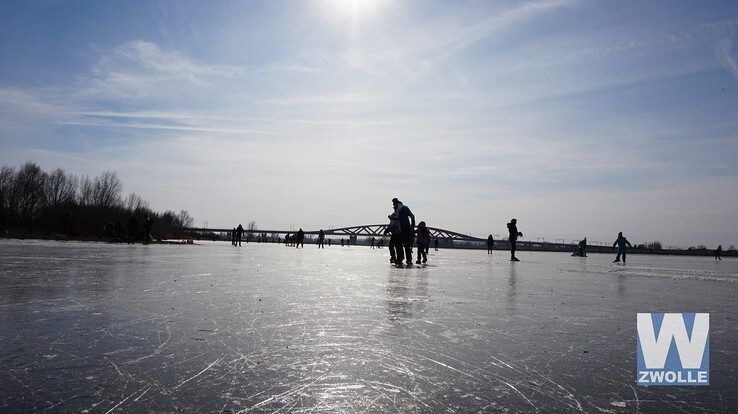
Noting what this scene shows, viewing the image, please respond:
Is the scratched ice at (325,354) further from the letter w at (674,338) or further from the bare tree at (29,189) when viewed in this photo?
the bare tree at (29,189)

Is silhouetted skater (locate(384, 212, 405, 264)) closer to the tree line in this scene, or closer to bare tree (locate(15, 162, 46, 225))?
the tree line

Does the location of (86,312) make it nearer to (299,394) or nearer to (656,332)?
(299,394)

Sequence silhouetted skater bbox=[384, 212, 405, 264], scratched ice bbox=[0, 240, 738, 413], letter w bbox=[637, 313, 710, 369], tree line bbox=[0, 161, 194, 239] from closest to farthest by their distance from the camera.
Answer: scratched ice bbox=[0, 240, 738, 413]
letter w bbox=[637, 313, 710, 369]
silhouetted skater bbox=[384, 212, 405, 264]
tree line bbox=[0, 161, 194, 239]

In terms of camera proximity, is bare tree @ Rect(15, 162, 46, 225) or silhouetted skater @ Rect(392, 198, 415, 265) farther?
bare tree @ Rect(15, 162, 46, 225)

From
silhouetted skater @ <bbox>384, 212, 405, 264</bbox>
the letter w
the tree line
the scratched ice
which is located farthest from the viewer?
the tree line

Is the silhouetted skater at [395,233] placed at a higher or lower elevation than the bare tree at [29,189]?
lower

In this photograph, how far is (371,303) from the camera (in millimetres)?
5703

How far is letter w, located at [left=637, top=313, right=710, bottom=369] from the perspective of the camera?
333cm

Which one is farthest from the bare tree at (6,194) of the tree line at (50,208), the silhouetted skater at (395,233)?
the silhouetted skater at (395,233)

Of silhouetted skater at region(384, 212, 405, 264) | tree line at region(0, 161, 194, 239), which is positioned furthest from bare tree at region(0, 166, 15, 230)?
silhouetted skater at region(384, 212, 405, 264)

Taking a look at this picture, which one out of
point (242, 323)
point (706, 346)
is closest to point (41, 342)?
point (242, 323)

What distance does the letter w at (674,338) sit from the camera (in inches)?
131

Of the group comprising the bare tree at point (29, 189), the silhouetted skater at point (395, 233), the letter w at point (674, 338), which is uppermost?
the bare tree at point (29, 189)

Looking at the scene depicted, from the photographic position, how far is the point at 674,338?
407 centimetres
